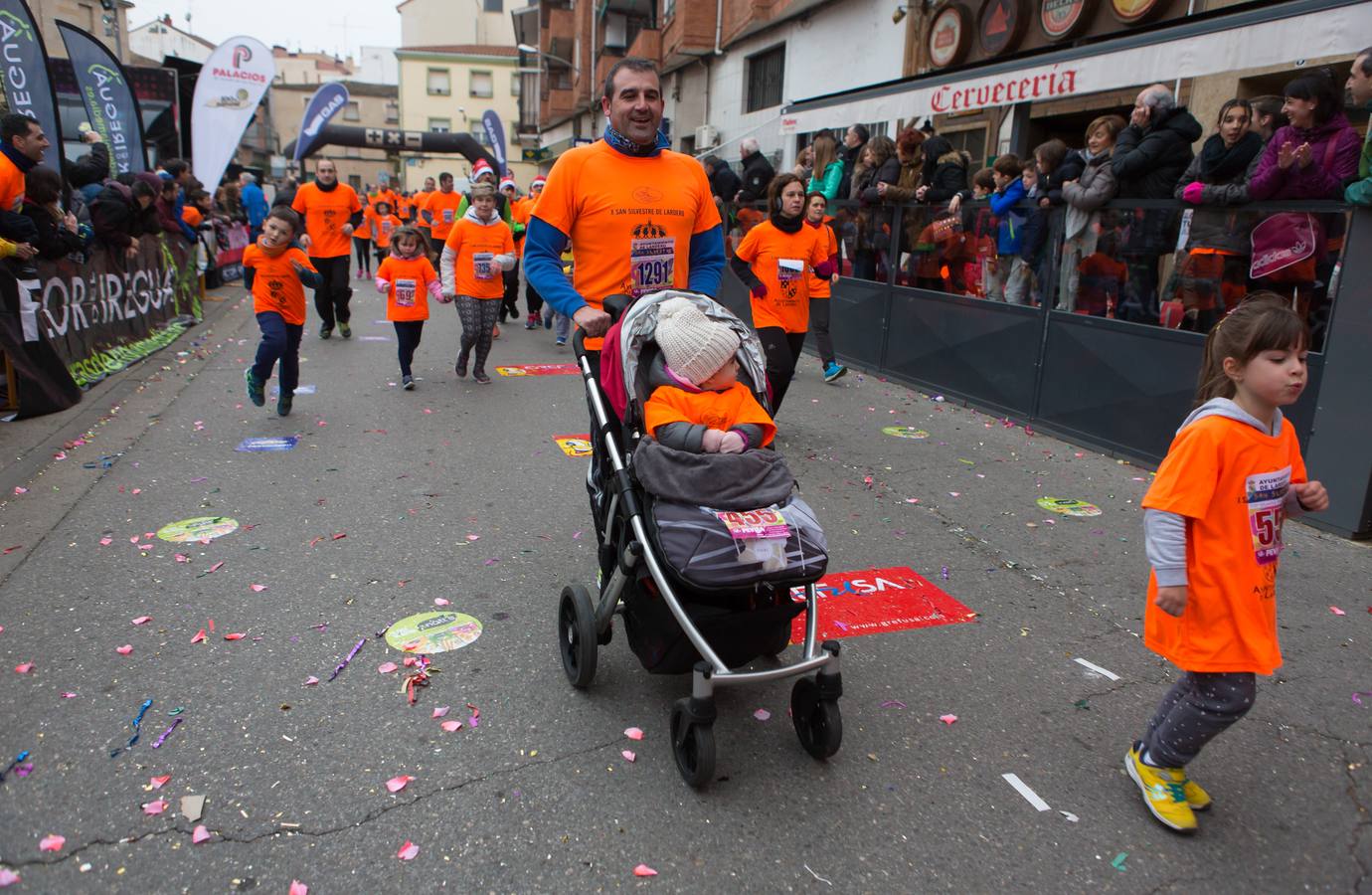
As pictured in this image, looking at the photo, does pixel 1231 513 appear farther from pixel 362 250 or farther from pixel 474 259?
pixel 362 250

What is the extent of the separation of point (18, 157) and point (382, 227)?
14030 mm

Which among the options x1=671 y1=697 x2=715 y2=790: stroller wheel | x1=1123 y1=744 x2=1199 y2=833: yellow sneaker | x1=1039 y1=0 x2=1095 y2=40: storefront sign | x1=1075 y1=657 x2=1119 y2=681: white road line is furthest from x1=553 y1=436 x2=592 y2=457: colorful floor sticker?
x1=1039 y1=0 x2=1095 y2=40: storefront sign

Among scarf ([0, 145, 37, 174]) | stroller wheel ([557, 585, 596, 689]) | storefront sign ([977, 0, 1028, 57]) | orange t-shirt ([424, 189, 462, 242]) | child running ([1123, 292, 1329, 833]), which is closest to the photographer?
child running ([1123, 292, 1329, 833])

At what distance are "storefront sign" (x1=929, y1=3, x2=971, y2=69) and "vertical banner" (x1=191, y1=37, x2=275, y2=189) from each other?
12.3 metres

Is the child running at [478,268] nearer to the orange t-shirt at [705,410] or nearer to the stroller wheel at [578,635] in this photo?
the stroller wheel at [578,635]

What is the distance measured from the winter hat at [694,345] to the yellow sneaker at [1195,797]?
1.91m

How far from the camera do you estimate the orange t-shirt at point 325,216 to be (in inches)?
430

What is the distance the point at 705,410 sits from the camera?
117 inches

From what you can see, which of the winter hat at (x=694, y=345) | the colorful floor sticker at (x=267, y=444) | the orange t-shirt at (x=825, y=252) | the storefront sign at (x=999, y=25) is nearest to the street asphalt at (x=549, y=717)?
the colorful floor sticker at (x=267, y=444)

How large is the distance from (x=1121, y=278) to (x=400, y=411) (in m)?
5.88

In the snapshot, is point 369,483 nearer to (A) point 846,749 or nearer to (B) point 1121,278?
(A) point 846,749

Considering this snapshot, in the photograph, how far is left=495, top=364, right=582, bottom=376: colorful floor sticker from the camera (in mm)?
9871

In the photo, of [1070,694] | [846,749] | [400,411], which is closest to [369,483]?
[400,411]

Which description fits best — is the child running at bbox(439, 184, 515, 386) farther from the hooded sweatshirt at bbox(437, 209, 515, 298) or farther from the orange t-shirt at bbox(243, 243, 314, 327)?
the orange t-shirt at bbox(243, 243, 314, 327)
